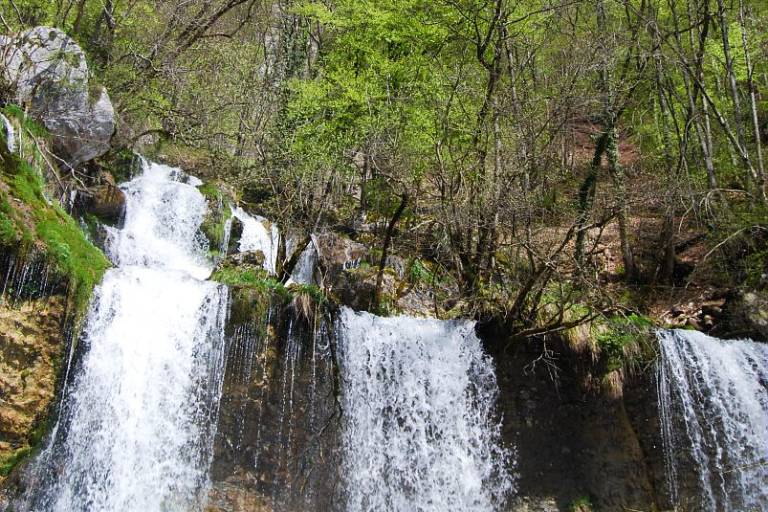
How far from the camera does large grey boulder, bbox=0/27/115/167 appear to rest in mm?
10641

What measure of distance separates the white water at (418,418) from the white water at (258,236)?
5.30 m

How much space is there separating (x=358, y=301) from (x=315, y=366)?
164 centimetres

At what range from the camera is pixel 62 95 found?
11016 millimetres

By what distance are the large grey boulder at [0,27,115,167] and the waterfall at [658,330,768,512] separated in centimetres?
1084

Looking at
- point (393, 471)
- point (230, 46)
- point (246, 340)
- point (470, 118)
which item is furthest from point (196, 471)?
point (230, 46)

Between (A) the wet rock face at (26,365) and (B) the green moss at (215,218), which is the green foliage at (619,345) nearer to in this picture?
(A) the wet rock face at (26,365)

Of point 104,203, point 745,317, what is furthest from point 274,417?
point 745,317

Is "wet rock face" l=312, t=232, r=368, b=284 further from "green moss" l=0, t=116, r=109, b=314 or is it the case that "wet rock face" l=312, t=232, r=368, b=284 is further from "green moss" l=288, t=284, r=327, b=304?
"green moss" l=0, t=116, r=109, b=314

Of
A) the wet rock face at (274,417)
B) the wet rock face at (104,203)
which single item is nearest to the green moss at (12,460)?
the wet rock face at (274,417)

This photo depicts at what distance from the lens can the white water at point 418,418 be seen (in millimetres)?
9180

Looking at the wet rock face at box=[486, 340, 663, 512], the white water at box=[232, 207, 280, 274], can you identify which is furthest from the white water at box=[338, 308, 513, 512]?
the white water at box=[232, 207, 280, 274]

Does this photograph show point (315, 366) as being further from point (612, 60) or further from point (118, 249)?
point (612, 60)

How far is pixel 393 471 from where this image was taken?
9.23 meters

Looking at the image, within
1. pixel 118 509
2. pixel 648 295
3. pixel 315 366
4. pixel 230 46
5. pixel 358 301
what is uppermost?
pixel 230 46
